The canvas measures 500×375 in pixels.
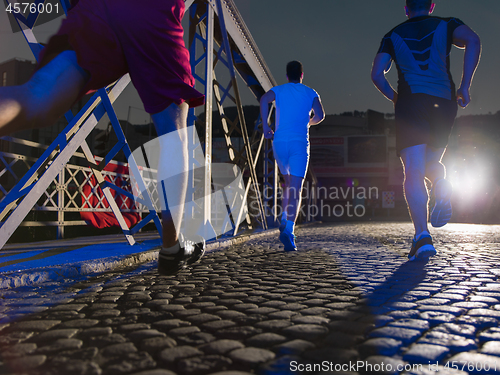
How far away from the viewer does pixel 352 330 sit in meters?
1.26

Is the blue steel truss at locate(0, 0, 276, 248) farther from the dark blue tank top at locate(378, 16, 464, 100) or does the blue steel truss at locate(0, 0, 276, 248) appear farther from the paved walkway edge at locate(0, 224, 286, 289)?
the dark blue tank top at locate(378, 16, 464, 100)

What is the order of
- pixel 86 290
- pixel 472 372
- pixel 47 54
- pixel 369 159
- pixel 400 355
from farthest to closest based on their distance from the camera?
1. pixel 369 159
2. pixel 86 290
3. pixel 47 54
4. pixel 400 355
5. pixel 472 372

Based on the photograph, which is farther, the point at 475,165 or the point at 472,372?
the point at 475,165

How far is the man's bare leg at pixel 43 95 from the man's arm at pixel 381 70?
8.84 feet

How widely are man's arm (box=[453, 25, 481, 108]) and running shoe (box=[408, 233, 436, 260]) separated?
4.00ft

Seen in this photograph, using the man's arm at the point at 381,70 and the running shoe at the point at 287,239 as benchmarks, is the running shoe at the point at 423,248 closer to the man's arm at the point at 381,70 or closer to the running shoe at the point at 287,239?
the running shoe at the point at 287,239

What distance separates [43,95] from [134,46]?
0.65 meters

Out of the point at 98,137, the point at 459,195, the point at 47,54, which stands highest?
the point at 98,137

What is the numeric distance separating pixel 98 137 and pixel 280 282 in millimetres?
25227

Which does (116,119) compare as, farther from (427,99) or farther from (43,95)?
(427,99)

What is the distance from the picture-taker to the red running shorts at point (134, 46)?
169 cm

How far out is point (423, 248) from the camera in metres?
2.99

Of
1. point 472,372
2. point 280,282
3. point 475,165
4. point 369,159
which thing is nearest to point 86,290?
point 280,282

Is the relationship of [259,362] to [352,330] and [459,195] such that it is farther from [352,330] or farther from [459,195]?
[459,195]
